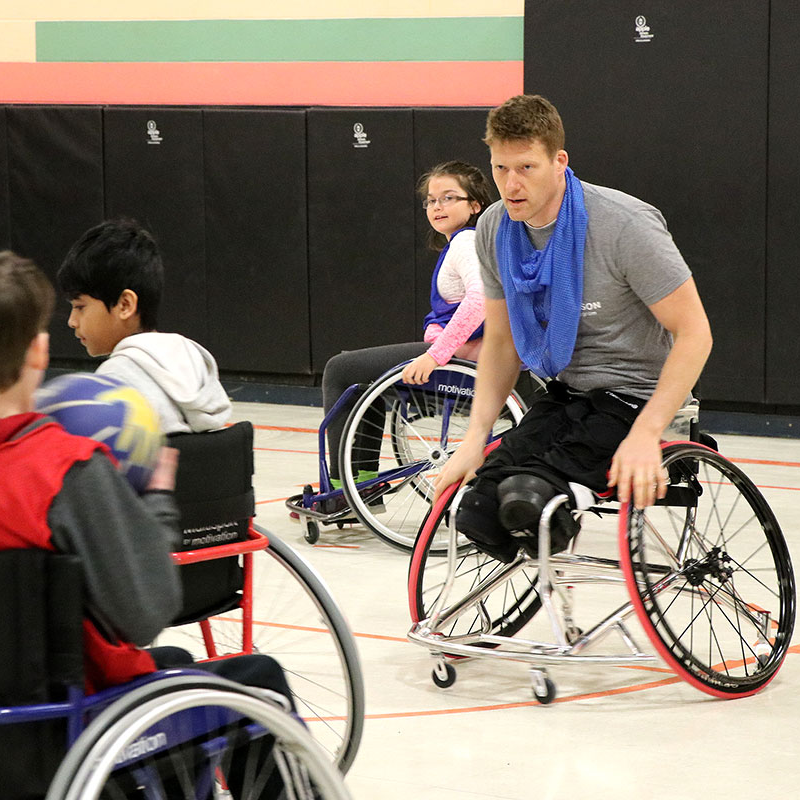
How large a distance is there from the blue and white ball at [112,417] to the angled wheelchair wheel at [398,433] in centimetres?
211

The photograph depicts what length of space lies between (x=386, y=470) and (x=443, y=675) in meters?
1.14

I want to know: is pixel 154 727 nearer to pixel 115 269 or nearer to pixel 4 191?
pixel 115 269

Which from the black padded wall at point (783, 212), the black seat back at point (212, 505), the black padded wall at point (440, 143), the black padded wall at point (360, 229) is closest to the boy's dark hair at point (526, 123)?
the black seat back at point (212, 505)

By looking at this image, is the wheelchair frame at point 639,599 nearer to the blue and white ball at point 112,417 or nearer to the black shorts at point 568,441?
the black shorts at point 568,441

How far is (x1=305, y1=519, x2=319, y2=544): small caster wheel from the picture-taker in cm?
385

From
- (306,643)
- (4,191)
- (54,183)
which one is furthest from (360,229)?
(306,643)

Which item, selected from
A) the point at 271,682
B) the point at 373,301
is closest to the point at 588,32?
the point at 373,301

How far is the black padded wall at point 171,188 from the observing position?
630cm

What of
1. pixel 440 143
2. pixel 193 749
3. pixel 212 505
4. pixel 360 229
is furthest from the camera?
pixel 360 229

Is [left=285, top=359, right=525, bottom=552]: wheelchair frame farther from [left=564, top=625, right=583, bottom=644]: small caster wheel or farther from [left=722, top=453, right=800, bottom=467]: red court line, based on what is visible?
[left=722, top=453, right=800, bottom=467]: red court line

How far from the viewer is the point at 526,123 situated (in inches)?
99.3

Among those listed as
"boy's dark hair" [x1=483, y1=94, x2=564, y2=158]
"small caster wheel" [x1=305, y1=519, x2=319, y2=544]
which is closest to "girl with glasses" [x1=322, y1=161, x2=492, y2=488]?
"small caster wheel" [x1=305, y1=519, x2=319, y2=544]

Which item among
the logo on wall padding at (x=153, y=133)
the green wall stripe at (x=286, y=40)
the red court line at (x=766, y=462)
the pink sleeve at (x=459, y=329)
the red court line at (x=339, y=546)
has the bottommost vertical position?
the red court line at (x=339, y=546)

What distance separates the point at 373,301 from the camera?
19.7 feet
